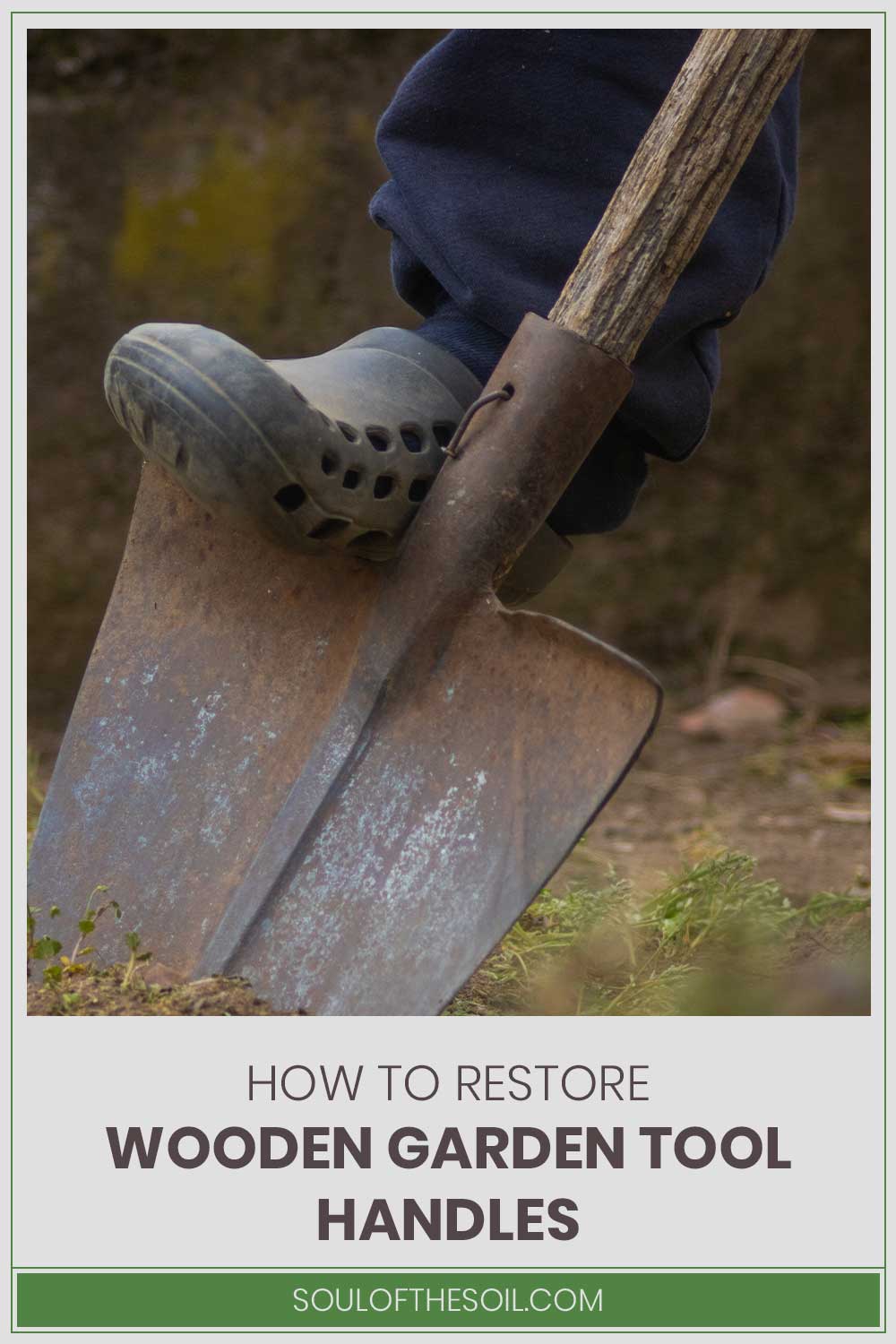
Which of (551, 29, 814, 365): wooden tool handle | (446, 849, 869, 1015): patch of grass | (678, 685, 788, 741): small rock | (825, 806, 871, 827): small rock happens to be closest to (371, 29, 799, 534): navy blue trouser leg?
(551, 29, 814, 365): wooden tool handle

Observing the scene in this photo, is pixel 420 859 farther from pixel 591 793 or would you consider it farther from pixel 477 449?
pixel 477 449

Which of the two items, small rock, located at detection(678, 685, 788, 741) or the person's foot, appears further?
small rock, located at detection(678, 685, 788, 741)

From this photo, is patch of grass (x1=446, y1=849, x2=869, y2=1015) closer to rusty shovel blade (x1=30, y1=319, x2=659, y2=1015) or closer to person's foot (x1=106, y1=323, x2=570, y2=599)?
rusty shovel blade (x1=30, y1=319, x2=659, y2=1015)

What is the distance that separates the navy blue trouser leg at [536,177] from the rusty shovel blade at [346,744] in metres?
0.11

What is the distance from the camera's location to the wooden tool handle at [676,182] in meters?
1.19

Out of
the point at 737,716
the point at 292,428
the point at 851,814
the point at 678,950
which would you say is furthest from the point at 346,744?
the point at 737,716

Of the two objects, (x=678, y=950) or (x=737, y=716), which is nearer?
(x=678, y=950)

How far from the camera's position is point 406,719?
47.7 inches

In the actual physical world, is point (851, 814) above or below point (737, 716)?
below

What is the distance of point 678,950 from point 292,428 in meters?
0.74

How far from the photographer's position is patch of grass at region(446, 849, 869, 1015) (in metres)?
1.33

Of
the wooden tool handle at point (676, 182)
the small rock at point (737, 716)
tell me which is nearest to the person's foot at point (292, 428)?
the wooden tool handle at point (676, 182)

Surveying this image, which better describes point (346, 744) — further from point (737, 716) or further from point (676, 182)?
point (737, 716)
